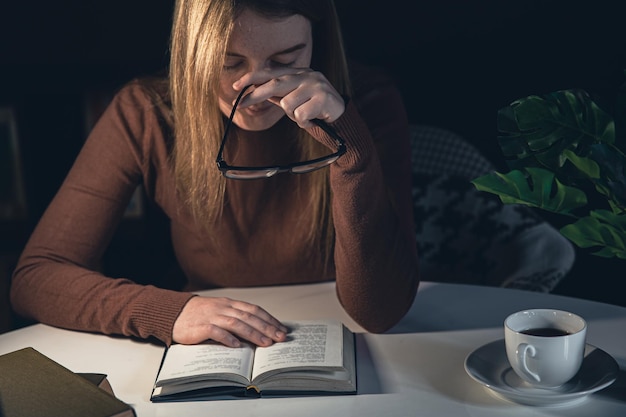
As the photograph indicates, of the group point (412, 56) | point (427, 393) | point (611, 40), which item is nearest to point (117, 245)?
point (412, 56)

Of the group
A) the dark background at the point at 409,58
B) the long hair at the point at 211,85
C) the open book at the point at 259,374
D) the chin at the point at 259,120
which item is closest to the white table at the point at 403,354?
the open book at the point at 259,374

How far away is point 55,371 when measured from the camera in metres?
1.05

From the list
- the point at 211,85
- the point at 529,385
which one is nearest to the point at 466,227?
the point at 211,85

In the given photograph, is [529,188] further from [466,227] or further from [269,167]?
[466,227]

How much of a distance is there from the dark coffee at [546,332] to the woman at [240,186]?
27 cm

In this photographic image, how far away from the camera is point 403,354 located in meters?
1.22

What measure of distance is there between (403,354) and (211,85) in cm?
54

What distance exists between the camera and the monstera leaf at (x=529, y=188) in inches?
39.4

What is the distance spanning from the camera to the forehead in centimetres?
134

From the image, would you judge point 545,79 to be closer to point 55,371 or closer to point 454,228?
point 454,228

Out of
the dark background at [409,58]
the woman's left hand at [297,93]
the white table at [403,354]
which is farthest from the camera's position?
the dark background at [409,58]

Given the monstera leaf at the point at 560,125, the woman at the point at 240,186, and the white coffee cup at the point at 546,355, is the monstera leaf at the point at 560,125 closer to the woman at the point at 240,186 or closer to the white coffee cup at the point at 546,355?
the white coffee cup at the point at 546,355

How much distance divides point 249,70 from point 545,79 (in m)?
1.06

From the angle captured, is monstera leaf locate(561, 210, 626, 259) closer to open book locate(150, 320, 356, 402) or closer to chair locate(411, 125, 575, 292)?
open book locate(150, 320, 356, 402)
